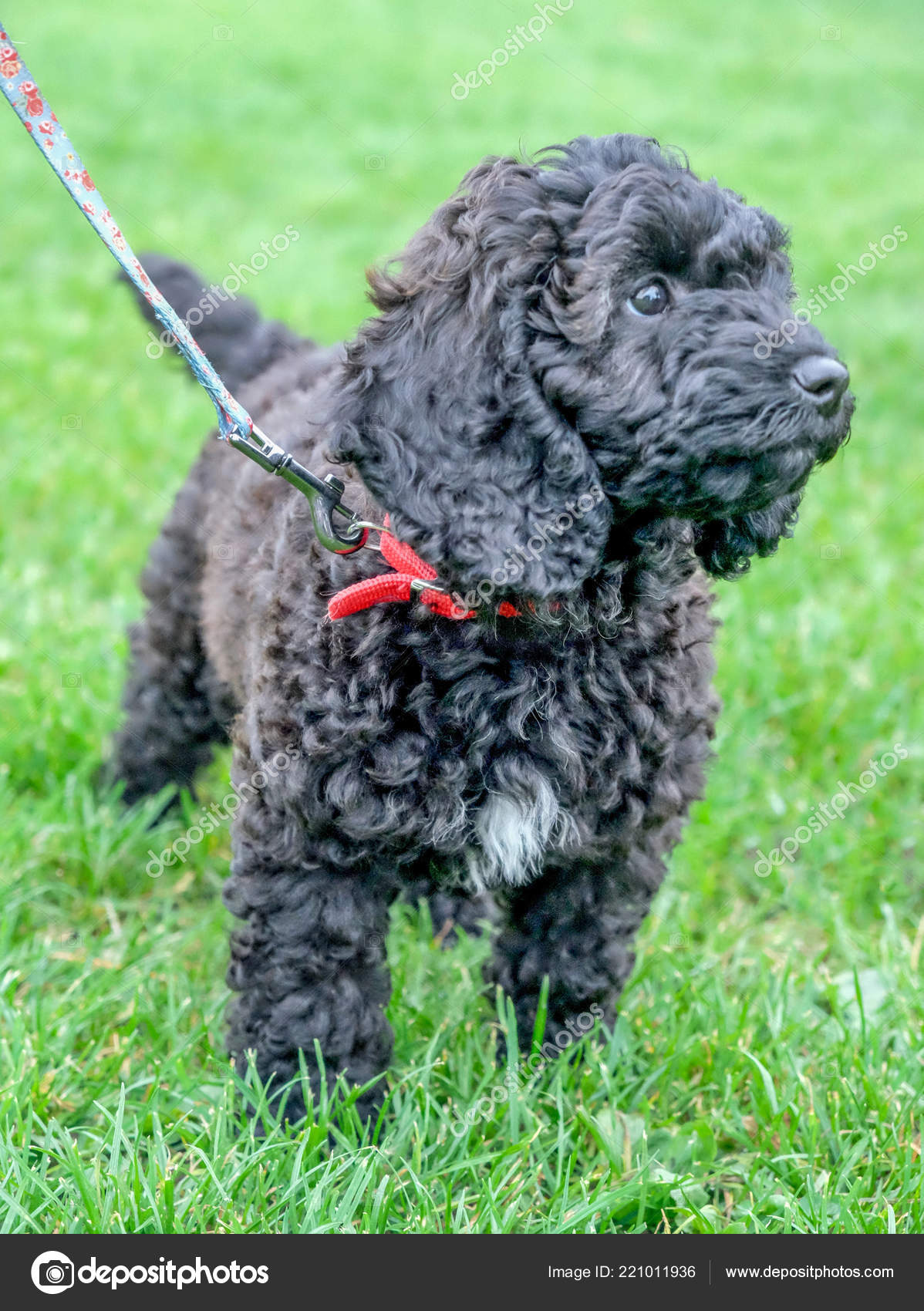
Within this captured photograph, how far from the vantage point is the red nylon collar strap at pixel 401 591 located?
2289mm

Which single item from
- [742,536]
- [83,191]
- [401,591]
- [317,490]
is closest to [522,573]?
[401,591]

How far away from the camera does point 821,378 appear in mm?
2135

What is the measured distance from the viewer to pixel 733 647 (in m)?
4.68

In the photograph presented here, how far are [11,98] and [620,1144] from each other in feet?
8.18

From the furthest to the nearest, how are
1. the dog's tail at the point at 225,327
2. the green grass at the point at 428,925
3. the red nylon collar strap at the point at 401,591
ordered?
1. the dog's tail at the point at 225,327
2. the green grass at the point at 428,925
3. the red nylon collar strap at the point at 401,591

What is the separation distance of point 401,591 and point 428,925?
152cm

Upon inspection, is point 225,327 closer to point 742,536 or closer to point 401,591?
point 401,591

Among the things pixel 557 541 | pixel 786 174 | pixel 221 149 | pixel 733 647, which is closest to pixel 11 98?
pixel 557 541

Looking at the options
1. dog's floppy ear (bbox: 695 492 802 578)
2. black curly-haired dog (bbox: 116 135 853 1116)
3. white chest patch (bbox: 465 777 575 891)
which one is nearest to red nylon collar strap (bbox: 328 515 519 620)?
→ black curly-haired dog (bbox: 116 135 853 1116)

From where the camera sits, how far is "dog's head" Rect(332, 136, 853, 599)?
2.14 meters
